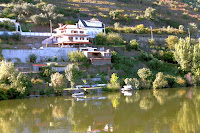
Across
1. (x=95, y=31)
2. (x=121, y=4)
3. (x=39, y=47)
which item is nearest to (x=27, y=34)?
(x=39, y=47)

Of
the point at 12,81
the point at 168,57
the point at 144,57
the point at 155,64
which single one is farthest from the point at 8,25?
the point at 168,57

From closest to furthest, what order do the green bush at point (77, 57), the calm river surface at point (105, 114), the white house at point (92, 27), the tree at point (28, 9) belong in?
the calm river surface at point (105, 114) → the green bush at point (77, 57) → the white house at point (92, 27) → the tree at point (28, 9)

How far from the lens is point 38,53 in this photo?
38594 millimetres

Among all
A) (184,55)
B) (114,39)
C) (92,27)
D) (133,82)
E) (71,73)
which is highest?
(92,27)

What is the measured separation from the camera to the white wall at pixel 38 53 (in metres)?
36.6

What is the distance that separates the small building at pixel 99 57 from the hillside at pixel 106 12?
1464 centimetres

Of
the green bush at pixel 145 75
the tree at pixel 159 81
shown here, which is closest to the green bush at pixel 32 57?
the green bush at pixel 145 75

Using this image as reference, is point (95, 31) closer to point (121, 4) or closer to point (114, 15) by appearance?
point (114, 15)

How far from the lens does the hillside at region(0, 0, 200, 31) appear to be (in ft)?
170

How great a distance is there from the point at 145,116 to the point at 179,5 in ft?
244

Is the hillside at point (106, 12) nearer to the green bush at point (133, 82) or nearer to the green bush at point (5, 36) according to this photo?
the green bush at point (5, 36)

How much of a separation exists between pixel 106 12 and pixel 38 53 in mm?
31623

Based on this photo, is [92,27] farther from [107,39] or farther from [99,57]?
[99,57]

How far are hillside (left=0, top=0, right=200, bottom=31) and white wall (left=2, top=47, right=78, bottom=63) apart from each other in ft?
36.3
